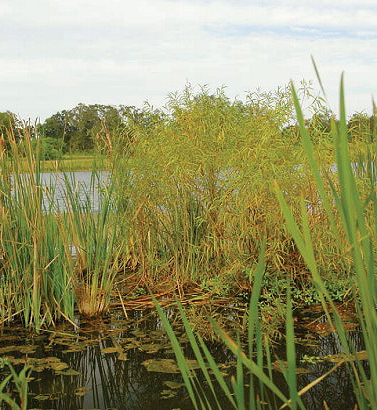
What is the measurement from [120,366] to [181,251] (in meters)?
1.46

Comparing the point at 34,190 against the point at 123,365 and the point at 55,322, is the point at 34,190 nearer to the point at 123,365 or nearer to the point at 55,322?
the point at 55,322

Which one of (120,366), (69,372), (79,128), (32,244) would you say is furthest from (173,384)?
(79,128)

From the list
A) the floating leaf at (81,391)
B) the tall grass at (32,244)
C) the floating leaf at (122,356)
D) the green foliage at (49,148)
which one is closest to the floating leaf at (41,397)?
the floating leaf at (81,391)

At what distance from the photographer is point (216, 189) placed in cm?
407

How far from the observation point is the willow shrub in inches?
148

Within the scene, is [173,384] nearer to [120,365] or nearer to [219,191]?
[120,365]

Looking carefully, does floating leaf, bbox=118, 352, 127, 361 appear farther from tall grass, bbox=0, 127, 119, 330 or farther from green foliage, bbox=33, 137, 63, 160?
green foliage, bbox=33, 137, 63, 160

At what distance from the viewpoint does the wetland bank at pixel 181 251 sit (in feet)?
9.11

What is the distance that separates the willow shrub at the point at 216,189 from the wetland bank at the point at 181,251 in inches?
0.5

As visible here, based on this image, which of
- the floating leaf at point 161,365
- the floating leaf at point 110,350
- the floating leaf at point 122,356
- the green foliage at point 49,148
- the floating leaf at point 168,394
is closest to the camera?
the floating leaf at point 168,394

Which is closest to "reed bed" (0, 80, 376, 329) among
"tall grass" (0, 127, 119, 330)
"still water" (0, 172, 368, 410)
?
"tall grass" (0, 127, 119, 330)

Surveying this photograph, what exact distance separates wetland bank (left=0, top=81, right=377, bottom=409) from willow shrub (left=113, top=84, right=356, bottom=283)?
0.01 meters

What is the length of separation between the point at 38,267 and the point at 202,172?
1.50 metres

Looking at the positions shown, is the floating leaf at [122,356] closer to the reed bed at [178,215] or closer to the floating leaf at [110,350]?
the floating leaf at [110,350]
